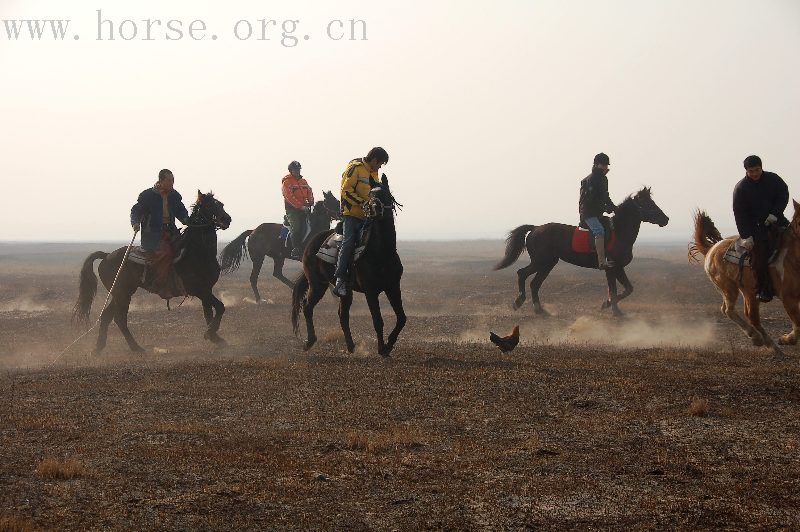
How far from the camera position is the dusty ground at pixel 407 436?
6965 mm

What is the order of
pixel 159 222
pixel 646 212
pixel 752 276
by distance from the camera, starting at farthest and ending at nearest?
pixel 646 212 < pixel 159 222 < pixel 752 276

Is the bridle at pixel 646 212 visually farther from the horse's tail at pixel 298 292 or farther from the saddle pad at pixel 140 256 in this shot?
the saddle pad at pixel 140 256

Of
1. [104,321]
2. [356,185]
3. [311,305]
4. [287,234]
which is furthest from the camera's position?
[287,234]

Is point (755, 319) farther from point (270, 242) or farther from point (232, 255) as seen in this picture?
point (270, 242)

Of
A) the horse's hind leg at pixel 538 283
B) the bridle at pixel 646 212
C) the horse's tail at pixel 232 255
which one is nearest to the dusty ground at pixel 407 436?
the bridle at pixel 646 212

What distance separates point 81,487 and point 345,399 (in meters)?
3.97

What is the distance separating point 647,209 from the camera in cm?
2114

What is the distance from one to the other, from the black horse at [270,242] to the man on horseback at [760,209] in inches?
484

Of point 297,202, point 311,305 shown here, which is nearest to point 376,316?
point 311,305

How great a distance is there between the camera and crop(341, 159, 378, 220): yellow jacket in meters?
13.9

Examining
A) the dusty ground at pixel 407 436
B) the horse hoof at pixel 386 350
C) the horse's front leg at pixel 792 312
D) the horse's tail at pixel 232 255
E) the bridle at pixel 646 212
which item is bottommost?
the dusty ground at pixel 407 436

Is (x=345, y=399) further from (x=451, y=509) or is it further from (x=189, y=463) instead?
(x=451, y=509)

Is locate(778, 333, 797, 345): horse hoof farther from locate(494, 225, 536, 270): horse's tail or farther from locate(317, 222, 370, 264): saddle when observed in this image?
locate(494, 225, 536, 270): horse's tail

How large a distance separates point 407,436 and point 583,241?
43.0ft
